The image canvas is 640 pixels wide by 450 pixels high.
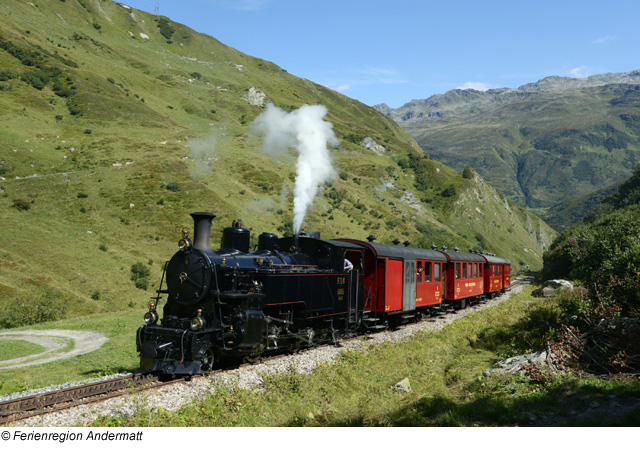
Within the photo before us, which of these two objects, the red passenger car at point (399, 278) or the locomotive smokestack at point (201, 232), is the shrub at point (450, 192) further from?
the locomotive smokestack at point (201, 232)

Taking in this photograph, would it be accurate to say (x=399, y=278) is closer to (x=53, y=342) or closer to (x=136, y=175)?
(x=53, y=342)

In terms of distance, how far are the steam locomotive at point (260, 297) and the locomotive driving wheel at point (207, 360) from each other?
1.0 inches

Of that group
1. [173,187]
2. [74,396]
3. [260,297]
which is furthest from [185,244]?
[173,187]

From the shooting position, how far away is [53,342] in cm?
1938

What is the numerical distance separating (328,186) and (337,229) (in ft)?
62.6

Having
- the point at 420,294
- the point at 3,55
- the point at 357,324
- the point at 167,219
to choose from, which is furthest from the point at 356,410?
the point at 3,55

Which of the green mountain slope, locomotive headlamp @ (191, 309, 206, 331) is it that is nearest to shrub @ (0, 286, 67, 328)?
the green mountain slope

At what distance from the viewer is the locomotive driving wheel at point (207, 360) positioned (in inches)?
419

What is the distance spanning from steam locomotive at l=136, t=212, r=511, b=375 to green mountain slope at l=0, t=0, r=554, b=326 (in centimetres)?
1989

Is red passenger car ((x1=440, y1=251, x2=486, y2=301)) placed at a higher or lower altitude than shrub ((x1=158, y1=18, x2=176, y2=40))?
lower

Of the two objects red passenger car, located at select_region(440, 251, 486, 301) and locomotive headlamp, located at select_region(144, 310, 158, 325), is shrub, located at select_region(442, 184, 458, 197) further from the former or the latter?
locomotive headlamp, located at select_region(144, 310, 158, 325)

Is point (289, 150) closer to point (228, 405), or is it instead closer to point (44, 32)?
point (44, 32)

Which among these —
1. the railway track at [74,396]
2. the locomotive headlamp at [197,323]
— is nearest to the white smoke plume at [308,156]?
the locomotive headlamp at [197,323]

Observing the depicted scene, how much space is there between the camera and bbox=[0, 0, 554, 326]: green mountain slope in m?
37.2
